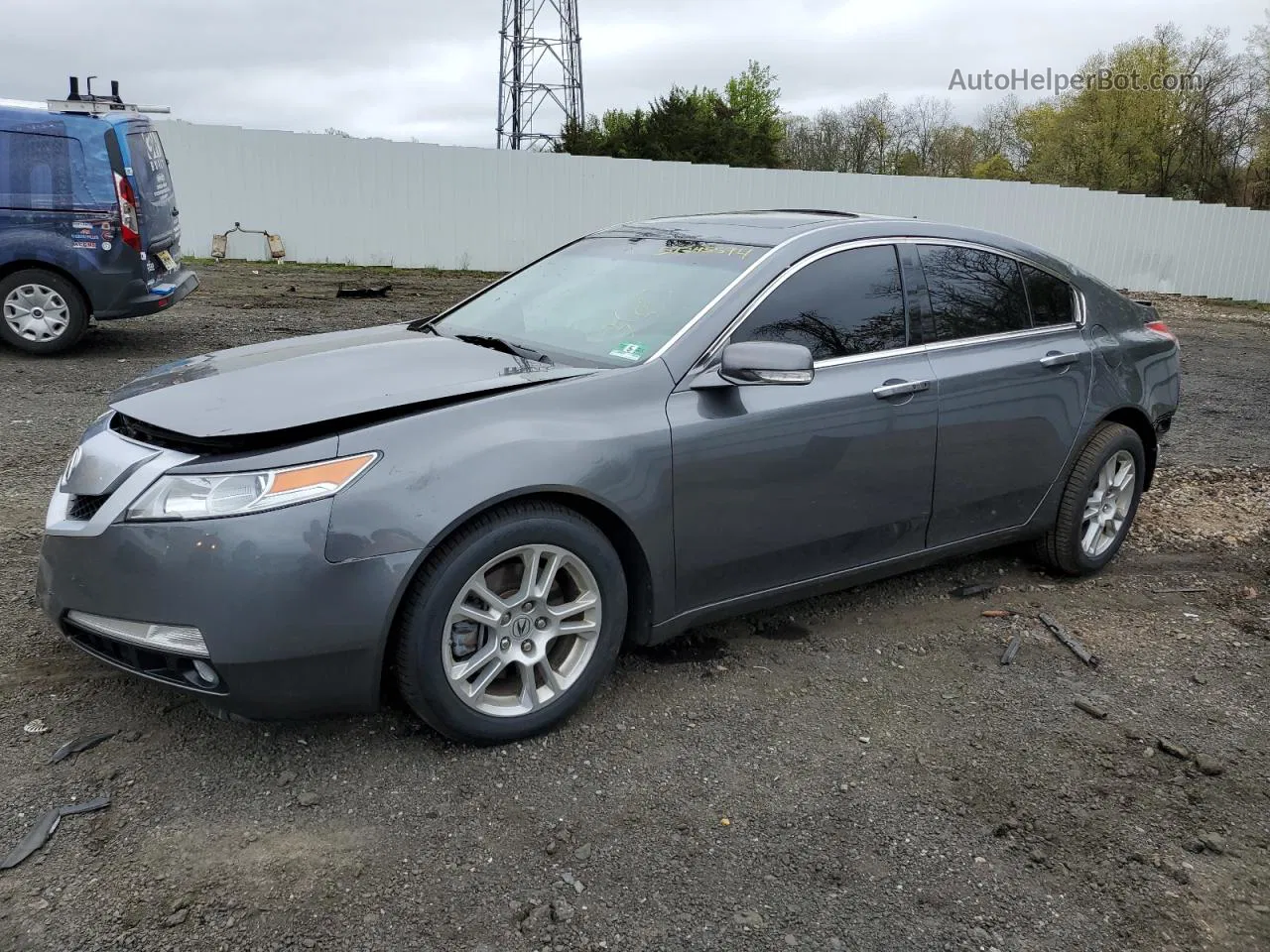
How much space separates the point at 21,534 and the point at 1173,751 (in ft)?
16.0

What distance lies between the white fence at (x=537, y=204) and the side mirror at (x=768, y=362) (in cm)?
1777

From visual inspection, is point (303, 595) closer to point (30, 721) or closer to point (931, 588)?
point (30, 721)

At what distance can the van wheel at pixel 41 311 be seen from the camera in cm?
876

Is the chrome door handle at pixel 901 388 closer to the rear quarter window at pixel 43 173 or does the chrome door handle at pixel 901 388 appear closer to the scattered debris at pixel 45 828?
the scattered debris at pixel 45 828

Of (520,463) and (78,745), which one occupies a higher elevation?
(520,463)

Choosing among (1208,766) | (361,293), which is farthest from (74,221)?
(1208,766)

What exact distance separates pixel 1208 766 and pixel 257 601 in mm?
2979

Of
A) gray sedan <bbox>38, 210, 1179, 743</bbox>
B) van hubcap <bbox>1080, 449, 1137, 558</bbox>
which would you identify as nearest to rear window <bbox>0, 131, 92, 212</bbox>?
gray sedan <bbox>38, 210, 1179, 743</bbox>

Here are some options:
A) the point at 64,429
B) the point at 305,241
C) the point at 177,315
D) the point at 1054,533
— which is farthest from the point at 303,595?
the point at 305,241

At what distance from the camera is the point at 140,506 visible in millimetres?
2762

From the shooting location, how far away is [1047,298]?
181 inches

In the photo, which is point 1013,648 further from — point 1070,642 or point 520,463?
point 520,463

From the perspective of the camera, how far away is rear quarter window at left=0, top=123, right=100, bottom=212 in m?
8.36

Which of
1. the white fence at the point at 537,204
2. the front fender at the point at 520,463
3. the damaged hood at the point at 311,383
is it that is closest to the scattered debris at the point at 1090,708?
the front fender at the point at 520,463
